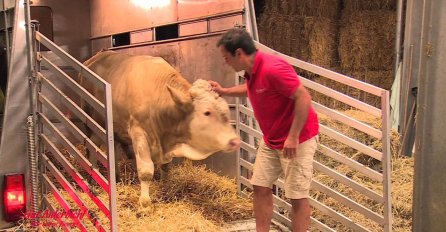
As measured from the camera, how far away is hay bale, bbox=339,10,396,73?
6.79 m

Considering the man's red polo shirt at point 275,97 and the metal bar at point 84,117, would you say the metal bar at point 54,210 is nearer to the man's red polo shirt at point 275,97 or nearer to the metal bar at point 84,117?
the metal bar at point 84,117

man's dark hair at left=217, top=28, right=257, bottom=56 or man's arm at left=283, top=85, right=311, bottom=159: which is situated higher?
man's dark hair at left=217, top=28, right=257, bottom=56

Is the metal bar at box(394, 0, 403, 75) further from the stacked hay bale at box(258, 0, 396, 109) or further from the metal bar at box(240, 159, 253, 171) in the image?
the metal bar at box(240, 159, 253, 171)

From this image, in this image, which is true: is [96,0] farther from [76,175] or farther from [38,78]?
[76,175]

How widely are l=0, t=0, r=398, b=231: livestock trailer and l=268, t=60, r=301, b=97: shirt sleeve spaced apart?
0.64 meters

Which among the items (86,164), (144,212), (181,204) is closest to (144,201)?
(144,212)

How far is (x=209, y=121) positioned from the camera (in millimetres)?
3834

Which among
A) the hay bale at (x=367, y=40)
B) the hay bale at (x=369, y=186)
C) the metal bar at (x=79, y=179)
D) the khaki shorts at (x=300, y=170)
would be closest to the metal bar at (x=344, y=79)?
the khaki shorts at (x=300, y=170)

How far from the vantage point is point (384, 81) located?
7047 millimetres

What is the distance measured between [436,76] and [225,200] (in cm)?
259

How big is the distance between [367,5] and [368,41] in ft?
1.72

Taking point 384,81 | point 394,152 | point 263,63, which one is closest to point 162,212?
point 263,63

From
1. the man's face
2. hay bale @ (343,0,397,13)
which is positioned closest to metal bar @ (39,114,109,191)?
the man's face

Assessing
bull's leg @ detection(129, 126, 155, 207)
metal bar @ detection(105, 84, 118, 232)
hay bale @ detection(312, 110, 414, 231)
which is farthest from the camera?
Result: bull's leg @ detection(129, 126, 155, 207)
